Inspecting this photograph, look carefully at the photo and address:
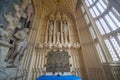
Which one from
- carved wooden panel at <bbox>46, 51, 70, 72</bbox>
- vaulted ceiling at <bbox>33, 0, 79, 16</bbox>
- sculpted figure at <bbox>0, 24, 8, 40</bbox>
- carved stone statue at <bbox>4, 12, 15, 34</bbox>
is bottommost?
carved wooden panel at <bbox>46, 51, 70, 72</bbox>

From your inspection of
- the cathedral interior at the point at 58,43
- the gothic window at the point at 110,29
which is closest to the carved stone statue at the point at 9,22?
the cathedral interior at the point at 58,43

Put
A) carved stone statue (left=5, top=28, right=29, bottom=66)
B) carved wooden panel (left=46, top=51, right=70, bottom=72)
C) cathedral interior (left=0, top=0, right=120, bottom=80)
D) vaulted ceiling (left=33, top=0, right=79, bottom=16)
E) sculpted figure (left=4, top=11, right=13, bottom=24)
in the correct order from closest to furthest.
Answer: cathedral interior (left=0, top=0, right=120, bottom=80), sculpted figure (left=4, top=11, right=13, bottom=24), carved stone statue (left=5, top=28, right=29, bottom=66), carved wooden panel (left=46, top=51, right=70, bottom=72), vaulted ceiling (left=33, top=0, right=79, bottom=16)

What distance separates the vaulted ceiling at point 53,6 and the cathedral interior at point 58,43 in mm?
100

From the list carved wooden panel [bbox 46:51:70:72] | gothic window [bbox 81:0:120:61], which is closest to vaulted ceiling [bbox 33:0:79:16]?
gothic window [bbox 81:0:120:61]

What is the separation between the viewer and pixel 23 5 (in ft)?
17.5

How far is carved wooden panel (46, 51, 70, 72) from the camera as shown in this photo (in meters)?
5.35

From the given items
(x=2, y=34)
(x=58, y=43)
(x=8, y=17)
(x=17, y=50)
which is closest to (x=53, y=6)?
(x=58, y=43)

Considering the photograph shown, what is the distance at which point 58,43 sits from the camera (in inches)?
242

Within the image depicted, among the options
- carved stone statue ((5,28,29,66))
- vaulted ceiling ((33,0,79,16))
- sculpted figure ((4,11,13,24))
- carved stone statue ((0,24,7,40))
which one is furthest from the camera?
vaulted ceiling ((33,0,79,16))

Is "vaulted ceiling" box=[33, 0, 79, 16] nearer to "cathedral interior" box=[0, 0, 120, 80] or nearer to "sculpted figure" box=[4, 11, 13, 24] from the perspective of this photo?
"cathedral interior" box=[0, 0, 120, 80]

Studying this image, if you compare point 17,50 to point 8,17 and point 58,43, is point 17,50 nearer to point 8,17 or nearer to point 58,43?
point 8,17

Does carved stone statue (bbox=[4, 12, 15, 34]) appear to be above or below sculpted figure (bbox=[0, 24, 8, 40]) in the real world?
above

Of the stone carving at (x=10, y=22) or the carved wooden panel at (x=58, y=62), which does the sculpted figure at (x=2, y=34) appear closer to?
the stone carving at (x=10, y=22)

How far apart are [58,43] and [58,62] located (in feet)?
5.11
